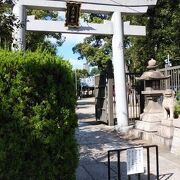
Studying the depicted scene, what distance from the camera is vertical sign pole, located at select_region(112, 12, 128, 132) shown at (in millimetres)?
12438

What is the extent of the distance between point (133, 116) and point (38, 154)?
11.6m

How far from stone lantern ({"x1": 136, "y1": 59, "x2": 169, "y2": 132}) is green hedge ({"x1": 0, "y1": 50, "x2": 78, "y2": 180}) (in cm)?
656

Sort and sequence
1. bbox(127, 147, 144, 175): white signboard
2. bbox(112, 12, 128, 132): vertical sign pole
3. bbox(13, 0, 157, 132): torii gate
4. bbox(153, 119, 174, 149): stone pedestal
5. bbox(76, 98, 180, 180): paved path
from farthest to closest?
1. bbox(112, 12, 128, 132): vertical sign pole
2. bbox(13, 0, 157, 132): torii gate
3. bbox(153, 119, 174, 149): stone pedestal
4. bbox(76, 98, 180, 180): paved path
5. bbox(127, 147, 144, 175): white signboard

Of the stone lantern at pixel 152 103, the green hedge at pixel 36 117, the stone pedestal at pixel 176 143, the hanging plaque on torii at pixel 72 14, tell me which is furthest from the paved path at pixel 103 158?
the hanging plaque on torii at pixel 72 14

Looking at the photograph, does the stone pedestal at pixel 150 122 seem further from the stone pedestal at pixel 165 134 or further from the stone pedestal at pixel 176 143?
the stone pedestal at pixel 176 143

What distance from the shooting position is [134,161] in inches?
202

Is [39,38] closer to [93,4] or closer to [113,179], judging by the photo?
[93,4]

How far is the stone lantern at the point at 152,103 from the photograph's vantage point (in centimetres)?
1102

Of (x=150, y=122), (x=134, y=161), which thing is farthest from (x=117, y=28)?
(x=134, y=161)

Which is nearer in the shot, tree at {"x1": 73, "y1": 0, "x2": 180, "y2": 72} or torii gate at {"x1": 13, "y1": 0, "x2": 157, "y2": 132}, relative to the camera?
torii gate at {"x1": 13, "y1": 0, "x2": 157, "y2": 132}

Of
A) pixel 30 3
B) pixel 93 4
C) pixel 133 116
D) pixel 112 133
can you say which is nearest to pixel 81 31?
pixel 93 4

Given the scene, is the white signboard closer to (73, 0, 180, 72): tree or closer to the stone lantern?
the stone lantern

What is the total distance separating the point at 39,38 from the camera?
20875mm

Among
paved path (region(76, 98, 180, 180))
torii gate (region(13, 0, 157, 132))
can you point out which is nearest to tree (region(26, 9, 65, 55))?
torii gate (region(13, 0, 157, 132))
